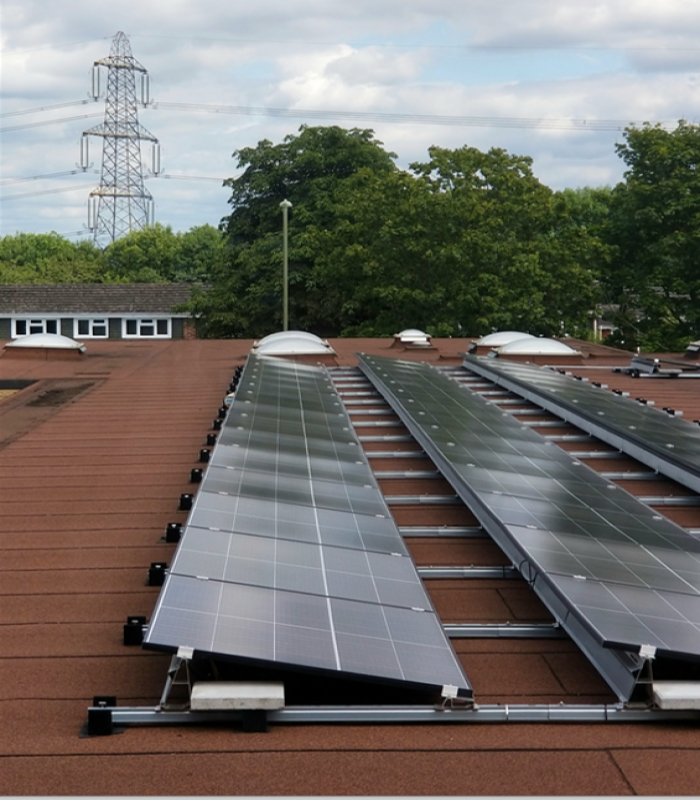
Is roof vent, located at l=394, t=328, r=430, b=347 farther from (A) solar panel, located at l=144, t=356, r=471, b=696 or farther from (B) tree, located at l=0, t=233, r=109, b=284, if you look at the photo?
(B) tree, located at l=0, t=233, r=109, b=284

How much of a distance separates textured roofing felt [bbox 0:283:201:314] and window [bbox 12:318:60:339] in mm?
736

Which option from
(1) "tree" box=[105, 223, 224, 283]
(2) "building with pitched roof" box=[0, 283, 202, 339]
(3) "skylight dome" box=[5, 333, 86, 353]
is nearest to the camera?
(3) "skylight dome" box=[5, 333, 86, 353]

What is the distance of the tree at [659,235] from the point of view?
52.0m

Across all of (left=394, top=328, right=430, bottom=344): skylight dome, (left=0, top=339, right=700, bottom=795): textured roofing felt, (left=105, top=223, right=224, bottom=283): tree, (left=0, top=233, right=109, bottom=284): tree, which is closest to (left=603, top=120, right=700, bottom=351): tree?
(left=394, top=328, right=430, bottom=344): skylight dome

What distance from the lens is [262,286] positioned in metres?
60.0

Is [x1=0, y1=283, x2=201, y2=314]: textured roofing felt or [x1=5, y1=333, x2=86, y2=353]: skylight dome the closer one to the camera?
[x1=5, y1=333, x2=86, y2=353]: skylight dome

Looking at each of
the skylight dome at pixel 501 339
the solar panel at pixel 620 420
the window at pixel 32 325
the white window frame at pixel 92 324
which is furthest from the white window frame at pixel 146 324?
the solar panel at pixel 620 420

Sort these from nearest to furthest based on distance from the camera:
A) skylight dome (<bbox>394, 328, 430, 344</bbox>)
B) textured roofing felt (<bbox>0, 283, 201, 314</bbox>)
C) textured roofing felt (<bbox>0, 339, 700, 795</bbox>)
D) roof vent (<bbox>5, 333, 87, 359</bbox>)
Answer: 1. textured roofing felt (<bbox>0, 339, 700, 795</bbox>)
2. roof vent (<bbox>5, 333, 87, 359</bbox>)
3. skylight dome (<bbox>394, 328, 430, 344</bbox>)
4. textured roofing felt (<bbox>0, 283, 201, 314</bbox>)

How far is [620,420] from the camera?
16250 mm

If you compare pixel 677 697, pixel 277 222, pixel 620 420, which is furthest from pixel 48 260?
pixel 677 697

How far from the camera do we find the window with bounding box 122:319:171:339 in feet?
246

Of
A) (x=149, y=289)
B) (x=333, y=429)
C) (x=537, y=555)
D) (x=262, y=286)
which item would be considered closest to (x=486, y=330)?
(x=262, y=286)

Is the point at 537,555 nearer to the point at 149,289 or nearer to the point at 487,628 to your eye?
the point at 487,628

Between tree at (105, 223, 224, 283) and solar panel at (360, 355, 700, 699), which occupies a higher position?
tree at (105, 223, 224, 283)
